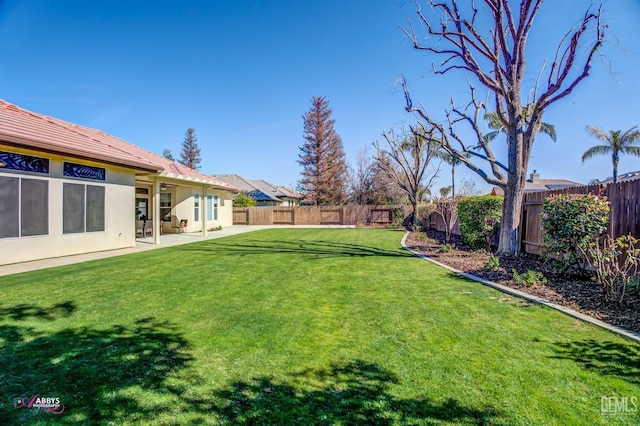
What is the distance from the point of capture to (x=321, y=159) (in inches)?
1500

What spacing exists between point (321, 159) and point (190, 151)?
25.7 metres

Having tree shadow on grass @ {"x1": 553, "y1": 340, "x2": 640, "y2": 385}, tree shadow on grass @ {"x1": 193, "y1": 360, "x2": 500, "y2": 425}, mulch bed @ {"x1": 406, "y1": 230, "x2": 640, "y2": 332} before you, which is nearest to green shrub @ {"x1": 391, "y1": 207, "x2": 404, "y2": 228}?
mulch bed @ {"x1": 406, "y1": 230, "x2": 640, "y2": 332}

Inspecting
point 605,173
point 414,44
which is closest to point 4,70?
point 414,44

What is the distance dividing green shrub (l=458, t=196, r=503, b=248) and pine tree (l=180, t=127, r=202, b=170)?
1919 inches

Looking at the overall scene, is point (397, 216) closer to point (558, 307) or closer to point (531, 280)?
point (531, 280)

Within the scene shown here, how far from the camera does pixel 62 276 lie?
6320 mm

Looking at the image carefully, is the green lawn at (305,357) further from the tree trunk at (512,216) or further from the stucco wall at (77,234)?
the tree trunk at (512,216)

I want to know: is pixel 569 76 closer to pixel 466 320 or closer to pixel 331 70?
pixel 466 320

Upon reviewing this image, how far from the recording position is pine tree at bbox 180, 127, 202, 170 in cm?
5144

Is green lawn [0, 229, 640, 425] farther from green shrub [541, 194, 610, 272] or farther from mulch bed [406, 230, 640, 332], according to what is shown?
green shrub [541, 194, 610, 272]

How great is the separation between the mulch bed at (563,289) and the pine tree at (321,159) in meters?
29.4

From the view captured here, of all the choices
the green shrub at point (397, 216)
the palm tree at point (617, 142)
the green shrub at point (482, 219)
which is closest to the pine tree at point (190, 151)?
Answer: the green shrub at point (397, 216)

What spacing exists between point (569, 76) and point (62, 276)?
1180 centimetres

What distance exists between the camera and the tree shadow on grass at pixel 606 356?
271 centimetres
